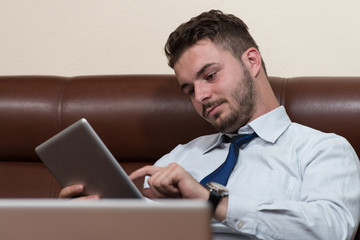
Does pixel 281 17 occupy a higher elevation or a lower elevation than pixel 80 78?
higher

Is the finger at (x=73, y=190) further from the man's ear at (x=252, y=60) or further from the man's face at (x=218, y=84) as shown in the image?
the man's ear at (x=252, y=60)

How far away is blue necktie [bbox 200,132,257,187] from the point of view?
4.92ft

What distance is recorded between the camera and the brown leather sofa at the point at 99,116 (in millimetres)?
1778

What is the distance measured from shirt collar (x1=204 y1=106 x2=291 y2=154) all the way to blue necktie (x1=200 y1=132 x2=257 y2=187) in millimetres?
32

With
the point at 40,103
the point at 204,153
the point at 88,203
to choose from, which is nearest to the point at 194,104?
the point at 204,153

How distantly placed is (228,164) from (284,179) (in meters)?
0.18

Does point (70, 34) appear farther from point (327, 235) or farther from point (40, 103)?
point (327, 235)

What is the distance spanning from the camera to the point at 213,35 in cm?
164

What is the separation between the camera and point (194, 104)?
1.63 m

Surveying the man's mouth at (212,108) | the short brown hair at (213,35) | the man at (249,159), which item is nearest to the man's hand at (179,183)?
the man at (249,159)

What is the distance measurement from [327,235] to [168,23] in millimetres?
1102

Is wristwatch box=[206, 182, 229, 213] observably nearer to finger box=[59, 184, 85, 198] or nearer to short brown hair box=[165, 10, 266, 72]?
finger box=[59, 184, 85, 198]

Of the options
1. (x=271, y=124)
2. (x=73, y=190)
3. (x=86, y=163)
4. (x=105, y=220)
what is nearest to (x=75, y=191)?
(x=73, y=190)

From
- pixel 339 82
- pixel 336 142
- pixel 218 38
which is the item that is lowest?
pixel 336 142
